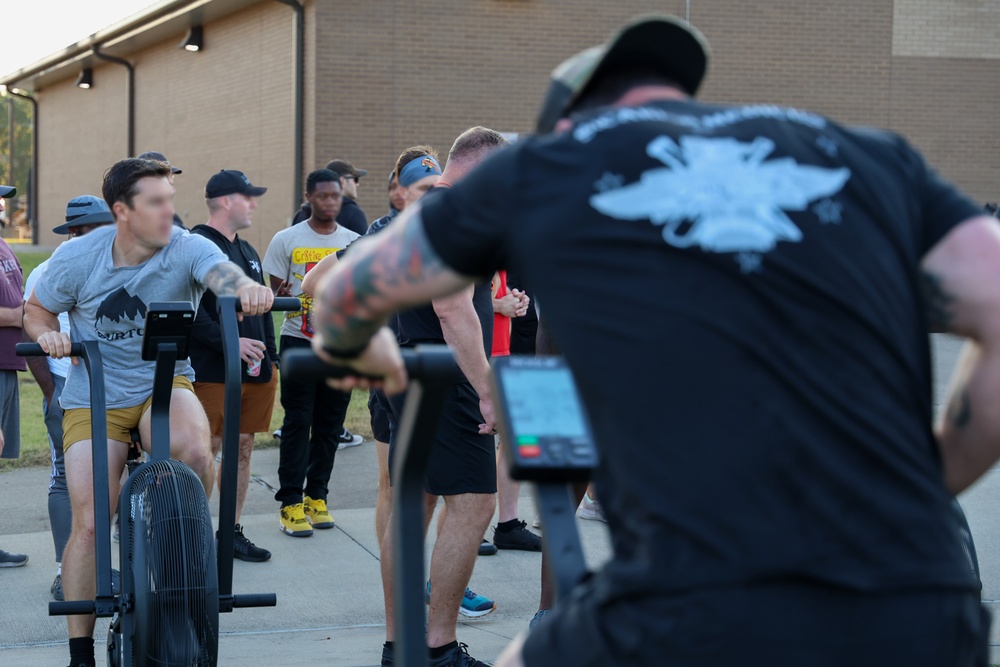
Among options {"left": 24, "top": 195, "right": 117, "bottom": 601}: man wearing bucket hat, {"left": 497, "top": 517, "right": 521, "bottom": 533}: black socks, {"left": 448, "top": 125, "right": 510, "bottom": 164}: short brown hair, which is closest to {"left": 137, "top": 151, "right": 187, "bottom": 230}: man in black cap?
{"left": 24, "top": 195, "right": 117, "bottom": 601}: man wearing bucket hat

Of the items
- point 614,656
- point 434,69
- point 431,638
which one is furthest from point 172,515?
point 434,69

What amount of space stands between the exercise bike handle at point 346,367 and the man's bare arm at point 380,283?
0.44 ft

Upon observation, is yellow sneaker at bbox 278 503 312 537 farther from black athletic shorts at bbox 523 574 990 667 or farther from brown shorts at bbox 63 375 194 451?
black athletic shorts at bbox 523 574 990 667

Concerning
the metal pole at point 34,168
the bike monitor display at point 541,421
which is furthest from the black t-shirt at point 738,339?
the metal pole at point 34,168

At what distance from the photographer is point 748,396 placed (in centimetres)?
167

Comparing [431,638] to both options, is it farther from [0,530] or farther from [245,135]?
[245,135]

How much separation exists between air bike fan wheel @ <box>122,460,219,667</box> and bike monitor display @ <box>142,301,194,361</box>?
0.50 metres

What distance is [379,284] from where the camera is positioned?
2031mm

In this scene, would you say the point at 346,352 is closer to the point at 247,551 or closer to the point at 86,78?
the point at 247,551

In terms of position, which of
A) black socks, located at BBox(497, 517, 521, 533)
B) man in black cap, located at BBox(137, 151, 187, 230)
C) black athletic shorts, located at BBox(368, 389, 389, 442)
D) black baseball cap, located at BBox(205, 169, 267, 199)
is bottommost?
black socks, located at BBox(497, 517, 521, 533)

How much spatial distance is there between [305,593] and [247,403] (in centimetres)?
138

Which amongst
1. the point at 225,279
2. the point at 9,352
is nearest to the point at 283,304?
the point at 225,279

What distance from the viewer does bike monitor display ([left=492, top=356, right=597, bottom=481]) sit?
7.00 ft

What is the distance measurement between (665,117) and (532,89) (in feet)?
60.6
